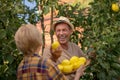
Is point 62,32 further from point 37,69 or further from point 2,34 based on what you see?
point 37,69

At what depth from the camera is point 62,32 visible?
3.08 m

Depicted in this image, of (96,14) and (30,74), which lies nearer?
(30,74)

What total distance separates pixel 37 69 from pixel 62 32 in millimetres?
944

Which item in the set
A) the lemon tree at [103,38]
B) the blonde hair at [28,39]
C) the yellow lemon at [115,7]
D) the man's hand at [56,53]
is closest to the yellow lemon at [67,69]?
the man's hand at [56,53]

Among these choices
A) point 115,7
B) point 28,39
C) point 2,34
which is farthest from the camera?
point 115,7

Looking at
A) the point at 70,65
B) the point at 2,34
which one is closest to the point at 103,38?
the point at 70,65

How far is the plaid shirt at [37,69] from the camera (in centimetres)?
218

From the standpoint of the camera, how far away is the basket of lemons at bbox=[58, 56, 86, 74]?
269 centimetres

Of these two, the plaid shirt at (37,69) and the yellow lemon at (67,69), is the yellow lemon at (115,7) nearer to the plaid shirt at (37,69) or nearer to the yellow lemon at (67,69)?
the yellow lemon at (67,69)

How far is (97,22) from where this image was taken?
3.81 metres

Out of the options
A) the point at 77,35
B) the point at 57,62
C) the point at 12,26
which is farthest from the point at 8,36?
the point at 77,35

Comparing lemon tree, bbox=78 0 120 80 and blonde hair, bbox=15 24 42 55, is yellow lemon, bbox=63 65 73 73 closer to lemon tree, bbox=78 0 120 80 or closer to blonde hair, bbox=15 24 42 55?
lemon tree, bbox=78 0 120 80

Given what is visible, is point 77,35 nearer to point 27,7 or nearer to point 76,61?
point 27,7

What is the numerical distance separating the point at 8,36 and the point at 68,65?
698mm
